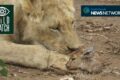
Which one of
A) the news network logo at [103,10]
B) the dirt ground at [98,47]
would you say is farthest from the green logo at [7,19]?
the news network logo at [103,10]

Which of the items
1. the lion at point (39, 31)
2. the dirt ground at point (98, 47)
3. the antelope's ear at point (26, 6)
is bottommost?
the dirt ground at point (98, 47)

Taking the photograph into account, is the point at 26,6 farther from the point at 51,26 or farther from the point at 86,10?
the point at 86,10

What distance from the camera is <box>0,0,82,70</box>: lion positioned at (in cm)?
569

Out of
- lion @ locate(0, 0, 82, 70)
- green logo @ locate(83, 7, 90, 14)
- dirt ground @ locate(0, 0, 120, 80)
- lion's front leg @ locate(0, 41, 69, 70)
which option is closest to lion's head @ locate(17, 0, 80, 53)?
lion @ locate(0, 0, 82, 70)

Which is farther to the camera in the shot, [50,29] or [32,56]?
[50,29]

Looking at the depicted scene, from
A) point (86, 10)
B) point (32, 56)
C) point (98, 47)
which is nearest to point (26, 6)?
point (32, 56)

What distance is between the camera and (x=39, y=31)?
5.84 m

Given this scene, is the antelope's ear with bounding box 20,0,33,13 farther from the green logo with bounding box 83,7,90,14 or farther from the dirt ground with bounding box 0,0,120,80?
the green logo with bounding box 83,7,90,14

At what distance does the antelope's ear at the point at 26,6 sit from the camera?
18.9 feet

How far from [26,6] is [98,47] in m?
1.54

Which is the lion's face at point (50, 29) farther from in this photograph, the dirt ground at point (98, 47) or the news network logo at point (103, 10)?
the news network logo at point (103, 10)

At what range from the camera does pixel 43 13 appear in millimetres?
5824

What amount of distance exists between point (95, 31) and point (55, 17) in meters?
2.14

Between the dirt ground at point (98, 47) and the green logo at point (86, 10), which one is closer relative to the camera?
the dirt ground at point (98, 47)
